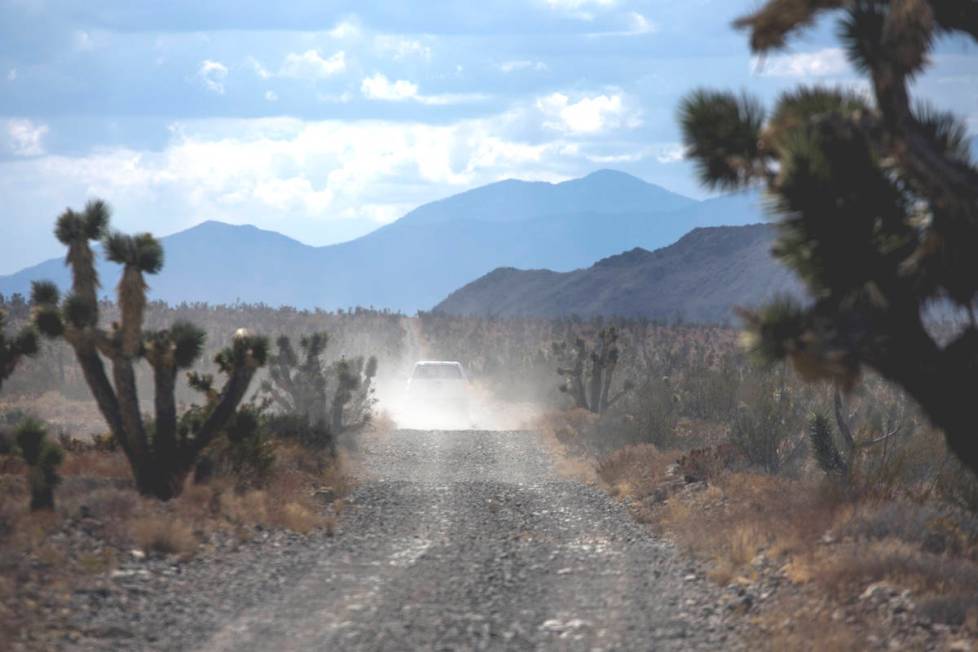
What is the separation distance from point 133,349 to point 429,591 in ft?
17.4

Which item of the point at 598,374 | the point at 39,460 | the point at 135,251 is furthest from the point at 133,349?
the point at 598,374

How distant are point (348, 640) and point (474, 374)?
5156cm

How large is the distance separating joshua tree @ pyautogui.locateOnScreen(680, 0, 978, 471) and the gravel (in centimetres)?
254

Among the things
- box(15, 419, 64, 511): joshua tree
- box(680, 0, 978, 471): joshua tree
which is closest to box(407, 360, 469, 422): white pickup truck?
box(15, 419, 64, 511): joshua tree

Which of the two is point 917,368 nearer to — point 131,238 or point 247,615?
point 247,615

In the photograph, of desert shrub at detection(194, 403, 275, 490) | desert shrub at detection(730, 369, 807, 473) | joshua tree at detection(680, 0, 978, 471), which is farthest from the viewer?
desert shrub at detection(730, 369, 807, 473)

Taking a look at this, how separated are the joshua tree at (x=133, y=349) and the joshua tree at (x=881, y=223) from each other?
312 inches

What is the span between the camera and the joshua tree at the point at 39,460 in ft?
39.8

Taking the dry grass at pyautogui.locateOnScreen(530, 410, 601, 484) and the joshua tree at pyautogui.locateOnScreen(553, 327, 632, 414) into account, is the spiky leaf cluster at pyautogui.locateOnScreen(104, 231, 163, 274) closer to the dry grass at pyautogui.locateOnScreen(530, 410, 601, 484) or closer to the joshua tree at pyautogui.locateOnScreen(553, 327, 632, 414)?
the dry grass at pyautogui.locateOnScreen(530, 410, 601, 484)

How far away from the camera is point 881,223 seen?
8.36 metres

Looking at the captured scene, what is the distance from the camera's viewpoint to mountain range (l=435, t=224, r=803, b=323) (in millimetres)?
107688

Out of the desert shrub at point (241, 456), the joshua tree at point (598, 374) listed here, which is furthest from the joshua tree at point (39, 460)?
the joshua tree at point (598, 374)

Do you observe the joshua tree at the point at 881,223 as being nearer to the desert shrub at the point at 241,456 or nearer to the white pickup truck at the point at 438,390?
the desert shrub at the point at 241,456

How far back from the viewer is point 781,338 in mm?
8227
